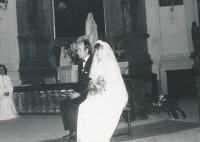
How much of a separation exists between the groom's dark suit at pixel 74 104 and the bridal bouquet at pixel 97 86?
1.41 ft

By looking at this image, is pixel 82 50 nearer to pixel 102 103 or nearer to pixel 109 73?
pixel 109 73

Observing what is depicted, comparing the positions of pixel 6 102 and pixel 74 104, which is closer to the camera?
pixel 74 104

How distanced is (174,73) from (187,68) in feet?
2.15

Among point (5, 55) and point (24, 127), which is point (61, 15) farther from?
point (24, 127)

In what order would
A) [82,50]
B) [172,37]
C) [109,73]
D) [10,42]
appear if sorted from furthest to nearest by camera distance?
1. [172,37]
2. [10,42]
3. [82,50]
4. [109,73]

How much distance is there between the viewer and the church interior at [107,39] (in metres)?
11.4

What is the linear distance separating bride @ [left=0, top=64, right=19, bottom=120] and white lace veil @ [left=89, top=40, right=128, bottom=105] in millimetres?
4635

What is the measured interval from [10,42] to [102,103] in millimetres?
8103

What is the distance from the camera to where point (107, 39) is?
14.3m

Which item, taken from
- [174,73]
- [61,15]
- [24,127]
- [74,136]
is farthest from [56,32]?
[74,136]

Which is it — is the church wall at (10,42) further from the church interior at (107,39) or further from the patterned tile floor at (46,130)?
the patterned tile floor at (46,130)

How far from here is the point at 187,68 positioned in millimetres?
13562

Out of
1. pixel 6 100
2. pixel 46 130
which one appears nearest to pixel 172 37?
pixel 6 100

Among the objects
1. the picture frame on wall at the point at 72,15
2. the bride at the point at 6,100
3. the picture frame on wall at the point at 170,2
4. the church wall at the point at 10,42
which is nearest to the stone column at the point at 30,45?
the church wall at the point at 10,42
